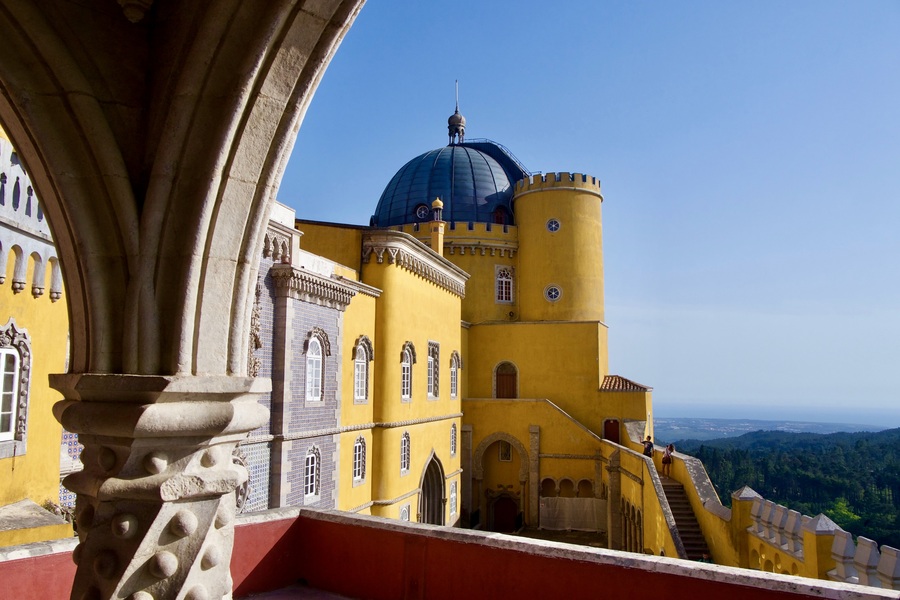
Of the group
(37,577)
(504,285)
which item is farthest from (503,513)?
(37,577)

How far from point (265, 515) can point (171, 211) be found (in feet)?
13.1

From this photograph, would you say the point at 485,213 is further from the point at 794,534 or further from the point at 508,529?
the point at 794,534

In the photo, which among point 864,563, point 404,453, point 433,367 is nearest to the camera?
point 864,563

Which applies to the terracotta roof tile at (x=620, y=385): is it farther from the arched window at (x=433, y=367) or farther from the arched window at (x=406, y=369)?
the arched window at (x=406, y=369)

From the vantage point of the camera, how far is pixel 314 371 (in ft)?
47.1

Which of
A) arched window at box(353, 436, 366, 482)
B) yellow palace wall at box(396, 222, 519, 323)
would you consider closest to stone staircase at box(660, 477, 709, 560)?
arched window at box(353, 436, 366, 482)

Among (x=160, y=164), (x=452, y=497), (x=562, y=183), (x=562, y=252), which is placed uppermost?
(x=562, y=183)

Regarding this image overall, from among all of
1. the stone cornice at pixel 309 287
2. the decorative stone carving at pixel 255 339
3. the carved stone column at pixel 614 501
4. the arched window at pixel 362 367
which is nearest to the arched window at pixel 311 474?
the arched window at pixel 362 367

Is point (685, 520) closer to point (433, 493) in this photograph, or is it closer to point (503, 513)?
point (433, 493)

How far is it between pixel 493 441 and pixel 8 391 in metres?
20.5

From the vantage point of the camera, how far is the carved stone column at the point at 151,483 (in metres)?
2.55

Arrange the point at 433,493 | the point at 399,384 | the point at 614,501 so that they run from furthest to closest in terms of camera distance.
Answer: the point at 614,501
the point at 433,493
the point at 399,384

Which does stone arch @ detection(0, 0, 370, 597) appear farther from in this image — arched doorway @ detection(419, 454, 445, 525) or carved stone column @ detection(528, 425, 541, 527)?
carved stone column @ detection(528, 425, 541, 527)

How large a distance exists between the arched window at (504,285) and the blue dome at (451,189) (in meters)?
2.78
